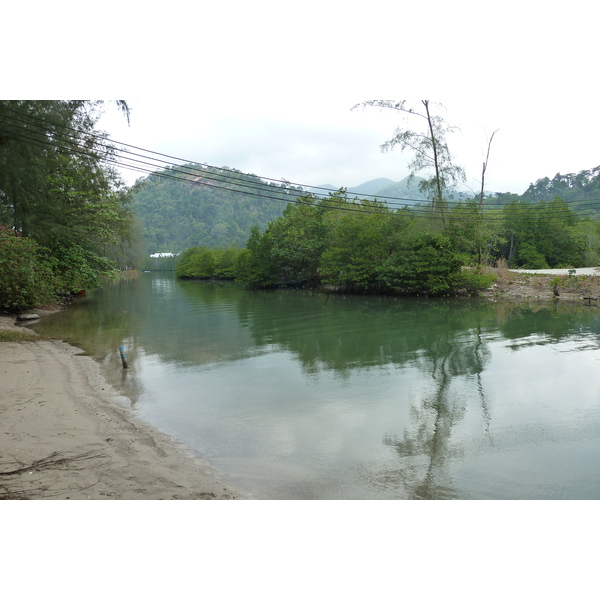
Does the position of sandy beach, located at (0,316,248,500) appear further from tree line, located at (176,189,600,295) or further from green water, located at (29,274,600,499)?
tree line, located at (176,189,600,295)

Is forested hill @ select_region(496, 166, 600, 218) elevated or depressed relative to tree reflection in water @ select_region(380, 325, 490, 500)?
elevated

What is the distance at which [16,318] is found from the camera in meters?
16.4

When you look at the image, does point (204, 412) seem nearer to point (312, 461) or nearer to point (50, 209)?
point (312, 461)

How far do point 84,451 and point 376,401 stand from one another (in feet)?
14.7

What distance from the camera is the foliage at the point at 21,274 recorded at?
47.7ft

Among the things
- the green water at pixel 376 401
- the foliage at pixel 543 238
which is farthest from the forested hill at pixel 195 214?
the green water at pixel 376 401

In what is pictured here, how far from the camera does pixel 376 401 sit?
773 cm

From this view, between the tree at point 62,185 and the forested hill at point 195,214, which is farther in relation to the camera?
the forested hill at point 195,214

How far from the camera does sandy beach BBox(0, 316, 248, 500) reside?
4383 millimetres

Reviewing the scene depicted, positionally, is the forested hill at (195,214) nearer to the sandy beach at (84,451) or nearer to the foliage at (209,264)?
the foliage at (209,264)

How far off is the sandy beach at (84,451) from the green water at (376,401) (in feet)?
1.31

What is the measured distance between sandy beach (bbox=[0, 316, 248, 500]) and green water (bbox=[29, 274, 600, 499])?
40cm

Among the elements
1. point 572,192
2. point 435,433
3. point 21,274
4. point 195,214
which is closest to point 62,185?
point 21,274

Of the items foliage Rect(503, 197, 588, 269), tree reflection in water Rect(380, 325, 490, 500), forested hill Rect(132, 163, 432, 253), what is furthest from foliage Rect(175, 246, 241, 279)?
tree reflection in water Rect(380, 325, 490, 500)
